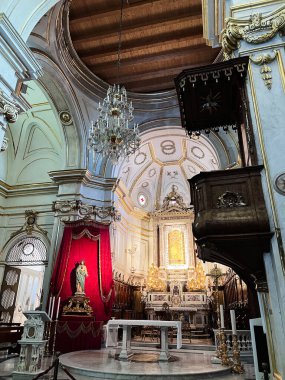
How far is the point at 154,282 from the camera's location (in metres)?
13.5

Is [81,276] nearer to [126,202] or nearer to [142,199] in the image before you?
[126,202]

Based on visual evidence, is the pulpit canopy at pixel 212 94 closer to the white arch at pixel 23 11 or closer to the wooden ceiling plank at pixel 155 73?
the white arch at pixel 23 11

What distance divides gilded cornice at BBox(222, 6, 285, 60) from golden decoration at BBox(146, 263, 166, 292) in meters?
11.1

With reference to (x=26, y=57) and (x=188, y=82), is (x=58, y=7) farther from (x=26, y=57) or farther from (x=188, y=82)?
(x=188, y=82)

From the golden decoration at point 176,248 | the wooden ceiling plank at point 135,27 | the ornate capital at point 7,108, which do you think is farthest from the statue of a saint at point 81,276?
the wooden ceiling plank at point 135,27

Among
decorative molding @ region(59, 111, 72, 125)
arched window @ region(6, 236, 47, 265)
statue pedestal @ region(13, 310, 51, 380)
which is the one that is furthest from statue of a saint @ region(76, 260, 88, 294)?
decorative molding @ region(59, 111, 72, 125)

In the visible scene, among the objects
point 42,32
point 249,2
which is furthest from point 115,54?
point 249,2

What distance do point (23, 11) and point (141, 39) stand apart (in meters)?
5.08

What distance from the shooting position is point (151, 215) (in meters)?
15.4

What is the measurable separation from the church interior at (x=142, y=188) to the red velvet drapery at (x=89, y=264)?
41mm

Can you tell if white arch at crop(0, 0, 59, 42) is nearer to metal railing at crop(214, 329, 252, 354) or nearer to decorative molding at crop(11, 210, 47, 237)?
decorative molding at crop(11, 210, 47, 237)

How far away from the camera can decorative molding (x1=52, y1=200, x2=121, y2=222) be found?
33.2ft

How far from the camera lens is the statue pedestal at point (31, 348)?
482cm

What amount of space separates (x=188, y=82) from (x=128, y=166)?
30.0ft
